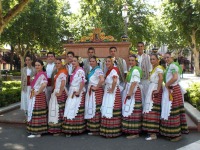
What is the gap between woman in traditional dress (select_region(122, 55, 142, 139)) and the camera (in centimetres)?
695

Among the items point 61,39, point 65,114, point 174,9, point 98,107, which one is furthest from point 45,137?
point 61,39

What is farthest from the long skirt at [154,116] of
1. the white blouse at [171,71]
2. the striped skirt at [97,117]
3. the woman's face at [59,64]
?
the woman's face at [59,64]

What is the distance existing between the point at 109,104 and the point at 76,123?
90cm

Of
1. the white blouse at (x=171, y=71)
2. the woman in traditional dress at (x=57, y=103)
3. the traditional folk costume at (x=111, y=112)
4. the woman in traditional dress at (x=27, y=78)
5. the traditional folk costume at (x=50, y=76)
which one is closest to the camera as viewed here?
the white blouse at (x=171, y=71)

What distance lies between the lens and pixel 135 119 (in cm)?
701

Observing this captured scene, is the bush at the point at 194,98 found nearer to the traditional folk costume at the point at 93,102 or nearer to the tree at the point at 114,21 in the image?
the traditional folk costume at the point at 93,102

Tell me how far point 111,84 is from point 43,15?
73.8 feet

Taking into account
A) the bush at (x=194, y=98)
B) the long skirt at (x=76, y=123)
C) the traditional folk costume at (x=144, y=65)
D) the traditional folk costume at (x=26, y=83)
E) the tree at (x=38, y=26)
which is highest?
the tree at (x=38, y=26)

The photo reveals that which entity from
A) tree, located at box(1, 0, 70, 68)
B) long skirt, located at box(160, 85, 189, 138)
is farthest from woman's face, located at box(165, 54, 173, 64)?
tree, located at box(1, 0, 70, 68)

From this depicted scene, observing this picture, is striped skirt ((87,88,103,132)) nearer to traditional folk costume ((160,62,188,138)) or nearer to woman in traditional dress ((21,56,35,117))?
traditional folk costume ((160,62,188,138))

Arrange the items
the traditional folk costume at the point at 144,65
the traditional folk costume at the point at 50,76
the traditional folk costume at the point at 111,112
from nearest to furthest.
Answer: the traditional folk costume at the point at 111,112 → the traditional folk costume at the point at 50,76 → the traditional folk costume at the point at 144,65

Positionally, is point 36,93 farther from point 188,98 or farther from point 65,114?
point 188,98

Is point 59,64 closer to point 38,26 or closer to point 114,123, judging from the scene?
point 114,123

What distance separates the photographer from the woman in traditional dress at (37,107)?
7.26m
